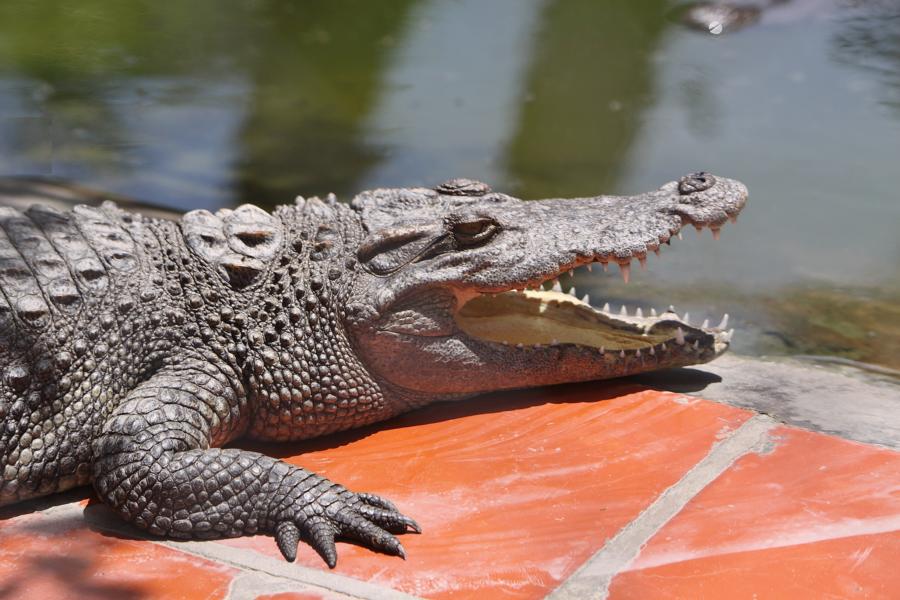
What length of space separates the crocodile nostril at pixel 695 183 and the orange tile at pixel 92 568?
2.08 meters

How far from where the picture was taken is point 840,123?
8.11 m

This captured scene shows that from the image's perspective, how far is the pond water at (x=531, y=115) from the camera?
5797 millimetres

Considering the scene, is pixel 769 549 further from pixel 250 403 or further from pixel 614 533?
pixel 250 403

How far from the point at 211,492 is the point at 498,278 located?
4.06 ft

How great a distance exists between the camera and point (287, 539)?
113 inches

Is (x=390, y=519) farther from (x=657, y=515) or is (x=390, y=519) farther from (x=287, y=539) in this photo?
(x=657, y=515)

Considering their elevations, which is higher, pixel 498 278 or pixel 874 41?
pixel 874 41

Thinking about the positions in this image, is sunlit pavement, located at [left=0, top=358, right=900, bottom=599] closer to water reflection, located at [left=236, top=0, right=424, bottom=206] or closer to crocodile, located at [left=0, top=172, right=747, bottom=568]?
crocodile, located at [left=0, top=172, right=747, bottom=568]

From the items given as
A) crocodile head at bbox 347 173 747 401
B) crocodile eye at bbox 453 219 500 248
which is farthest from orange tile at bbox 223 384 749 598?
crocodile eye at bbox 453 219 500 248

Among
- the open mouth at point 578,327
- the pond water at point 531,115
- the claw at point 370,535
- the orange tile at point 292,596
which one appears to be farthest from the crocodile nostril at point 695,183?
the orange tile at point 292,596

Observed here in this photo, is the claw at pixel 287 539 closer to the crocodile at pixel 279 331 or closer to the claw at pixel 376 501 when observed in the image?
the crocodile at pixel 279 331

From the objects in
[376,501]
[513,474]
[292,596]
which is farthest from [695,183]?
[292,596]

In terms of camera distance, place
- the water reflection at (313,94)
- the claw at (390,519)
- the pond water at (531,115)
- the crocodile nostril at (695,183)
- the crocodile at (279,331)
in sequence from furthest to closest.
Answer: the water reflection at (313,94) < the pond water at (531,115) < the crocodile nostril at (695,183) < the crocodile at (279,331) < the claw at (390,519)

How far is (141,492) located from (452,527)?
92cm
